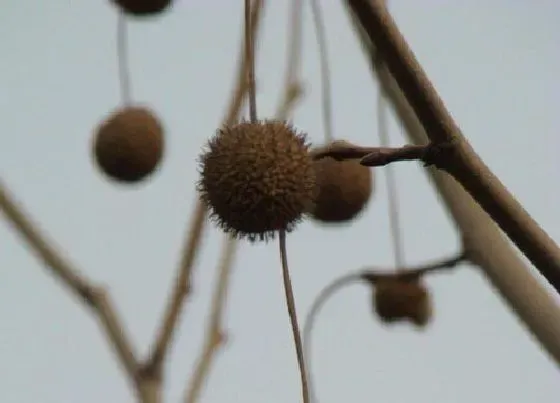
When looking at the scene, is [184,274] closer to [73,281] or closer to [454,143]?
[73,281]

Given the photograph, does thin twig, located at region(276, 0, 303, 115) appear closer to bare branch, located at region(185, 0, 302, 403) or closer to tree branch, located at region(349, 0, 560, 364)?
bare branch, located at region(185, 0, 302, 403)

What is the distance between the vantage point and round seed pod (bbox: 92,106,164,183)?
41 centimetres

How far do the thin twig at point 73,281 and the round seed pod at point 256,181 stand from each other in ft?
0.80

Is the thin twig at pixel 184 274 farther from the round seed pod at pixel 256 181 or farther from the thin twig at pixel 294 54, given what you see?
the round seed pod at pixel 256 181

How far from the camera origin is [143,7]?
15.6 inches

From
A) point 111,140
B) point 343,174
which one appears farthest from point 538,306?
point 111,140

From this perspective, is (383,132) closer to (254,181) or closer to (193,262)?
(193,262)

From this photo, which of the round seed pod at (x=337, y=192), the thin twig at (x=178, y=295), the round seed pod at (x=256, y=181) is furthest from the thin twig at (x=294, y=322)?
the thin twig at (x=178, y=295)

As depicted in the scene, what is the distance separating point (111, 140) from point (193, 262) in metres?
0.11

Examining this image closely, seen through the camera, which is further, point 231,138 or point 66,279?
point 66,279

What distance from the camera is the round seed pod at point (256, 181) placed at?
0.82ft

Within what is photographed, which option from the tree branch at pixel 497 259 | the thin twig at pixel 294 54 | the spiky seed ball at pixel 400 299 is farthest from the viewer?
the thin twig at pixel 294 54

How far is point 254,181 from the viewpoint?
255 mm

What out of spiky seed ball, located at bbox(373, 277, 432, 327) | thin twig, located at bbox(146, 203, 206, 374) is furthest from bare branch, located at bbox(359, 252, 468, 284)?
thin twig, located at bbox(146, 203, 206, 374)
